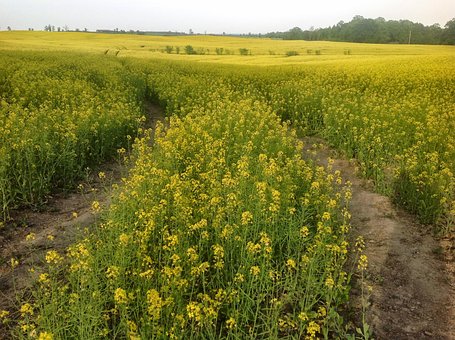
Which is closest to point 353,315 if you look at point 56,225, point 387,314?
point 387,314

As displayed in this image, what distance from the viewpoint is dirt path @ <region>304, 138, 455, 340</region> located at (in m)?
5.15

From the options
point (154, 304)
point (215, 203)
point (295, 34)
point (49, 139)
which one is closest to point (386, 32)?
point (295, 34)

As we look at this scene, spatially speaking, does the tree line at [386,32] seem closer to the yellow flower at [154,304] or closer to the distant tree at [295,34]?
the distant tree at [295,34]

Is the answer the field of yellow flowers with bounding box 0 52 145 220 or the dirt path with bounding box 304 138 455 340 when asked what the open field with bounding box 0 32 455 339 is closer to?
the field of yellow flowers with bounding box 0 52 145 220

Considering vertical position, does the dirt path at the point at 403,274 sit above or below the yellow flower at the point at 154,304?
below

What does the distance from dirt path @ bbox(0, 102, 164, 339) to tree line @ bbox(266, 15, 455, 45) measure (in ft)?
248

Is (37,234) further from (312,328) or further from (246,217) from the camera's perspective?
(312,328)

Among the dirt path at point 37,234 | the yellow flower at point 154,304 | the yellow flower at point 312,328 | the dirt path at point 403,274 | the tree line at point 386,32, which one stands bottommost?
the dirt path at point 403,274

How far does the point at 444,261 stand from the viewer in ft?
22.4

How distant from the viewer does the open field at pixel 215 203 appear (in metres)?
4.29

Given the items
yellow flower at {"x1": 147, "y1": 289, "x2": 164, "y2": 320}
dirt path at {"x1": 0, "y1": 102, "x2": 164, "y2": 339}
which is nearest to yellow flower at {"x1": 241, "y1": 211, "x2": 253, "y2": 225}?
yellow flower at {"x1": 147, "y1": 289, "x2": 164, "y2": 320}

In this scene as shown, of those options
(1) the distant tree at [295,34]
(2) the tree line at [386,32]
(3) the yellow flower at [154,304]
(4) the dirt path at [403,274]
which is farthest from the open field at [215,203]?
(1) the distant tree at [295,34]

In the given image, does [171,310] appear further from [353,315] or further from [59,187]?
[59,187]

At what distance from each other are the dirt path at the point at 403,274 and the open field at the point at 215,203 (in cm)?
21
